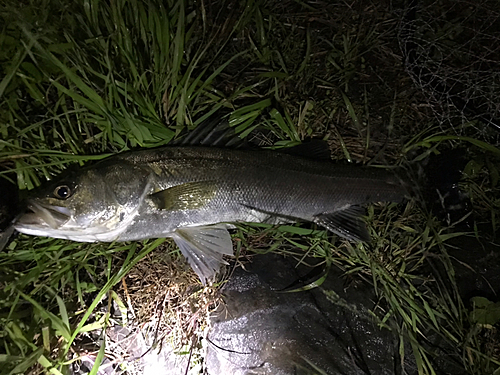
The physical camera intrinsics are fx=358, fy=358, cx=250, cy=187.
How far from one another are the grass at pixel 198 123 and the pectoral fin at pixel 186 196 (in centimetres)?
40

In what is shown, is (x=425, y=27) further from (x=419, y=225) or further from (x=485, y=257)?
(x=485, y=257)

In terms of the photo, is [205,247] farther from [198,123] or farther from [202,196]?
[198,123]

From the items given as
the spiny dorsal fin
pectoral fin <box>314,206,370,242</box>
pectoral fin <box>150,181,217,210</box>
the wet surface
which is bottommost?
the wet surface

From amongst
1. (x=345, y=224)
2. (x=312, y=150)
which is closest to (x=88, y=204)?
(x=312, y=150)

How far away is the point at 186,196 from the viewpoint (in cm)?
253

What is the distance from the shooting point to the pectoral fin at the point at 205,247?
269 centimetres

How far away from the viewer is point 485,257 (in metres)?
3.06

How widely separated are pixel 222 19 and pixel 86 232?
6.72 ft

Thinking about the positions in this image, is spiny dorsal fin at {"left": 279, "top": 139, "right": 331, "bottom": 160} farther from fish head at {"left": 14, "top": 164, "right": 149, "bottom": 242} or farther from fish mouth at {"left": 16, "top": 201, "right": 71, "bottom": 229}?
fish mouth at {"left": 16, "top": 201, "right": 71, "bottom": 229}

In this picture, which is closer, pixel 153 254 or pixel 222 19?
pixel 153 254

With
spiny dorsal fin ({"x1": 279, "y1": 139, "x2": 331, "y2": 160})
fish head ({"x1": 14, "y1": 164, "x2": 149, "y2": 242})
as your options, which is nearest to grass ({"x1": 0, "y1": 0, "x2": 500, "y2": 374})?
spiny dorsal fin ({"x1": 279, "y1": 139, "x2": 331, "y2": 160})

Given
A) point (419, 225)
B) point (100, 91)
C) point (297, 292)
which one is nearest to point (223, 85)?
point (100, 91)

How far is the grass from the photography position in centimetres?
260

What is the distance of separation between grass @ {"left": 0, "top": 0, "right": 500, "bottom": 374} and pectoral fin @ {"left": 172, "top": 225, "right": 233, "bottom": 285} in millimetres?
173
